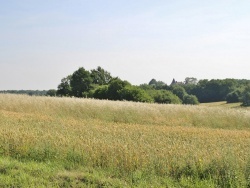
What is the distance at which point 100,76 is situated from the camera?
74.6 metres

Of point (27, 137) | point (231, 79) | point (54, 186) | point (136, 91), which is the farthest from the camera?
point (231, 79)

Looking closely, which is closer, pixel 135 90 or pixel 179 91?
pixel 135 90

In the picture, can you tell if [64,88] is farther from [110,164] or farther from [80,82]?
[110,164]

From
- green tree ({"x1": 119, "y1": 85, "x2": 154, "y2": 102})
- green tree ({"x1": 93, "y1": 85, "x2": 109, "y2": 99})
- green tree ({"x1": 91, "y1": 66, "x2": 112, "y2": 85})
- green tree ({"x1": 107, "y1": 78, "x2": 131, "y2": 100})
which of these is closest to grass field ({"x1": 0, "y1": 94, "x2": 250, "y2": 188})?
green tree ({"x1": 119, "y1": 85, "x2": 154, "y2": 102})

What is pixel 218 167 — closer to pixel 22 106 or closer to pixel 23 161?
pixel 23 161

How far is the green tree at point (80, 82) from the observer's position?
6819cm

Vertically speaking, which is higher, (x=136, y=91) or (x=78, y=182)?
(x=136, y=91)

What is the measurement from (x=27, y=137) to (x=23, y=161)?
114cm

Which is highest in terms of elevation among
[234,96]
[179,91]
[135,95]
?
[179,91]

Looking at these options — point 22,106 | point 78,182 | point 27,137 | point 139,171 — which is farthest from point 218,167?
point 22,106

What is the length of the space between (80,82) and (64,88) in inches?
175

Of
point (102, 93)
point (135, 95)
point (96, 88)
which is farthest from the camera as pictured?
point (96, 88)

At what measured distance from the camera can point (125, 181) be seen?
6242 mm

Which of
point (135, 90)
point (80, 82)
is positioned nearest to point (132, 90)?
point (135, 90)
